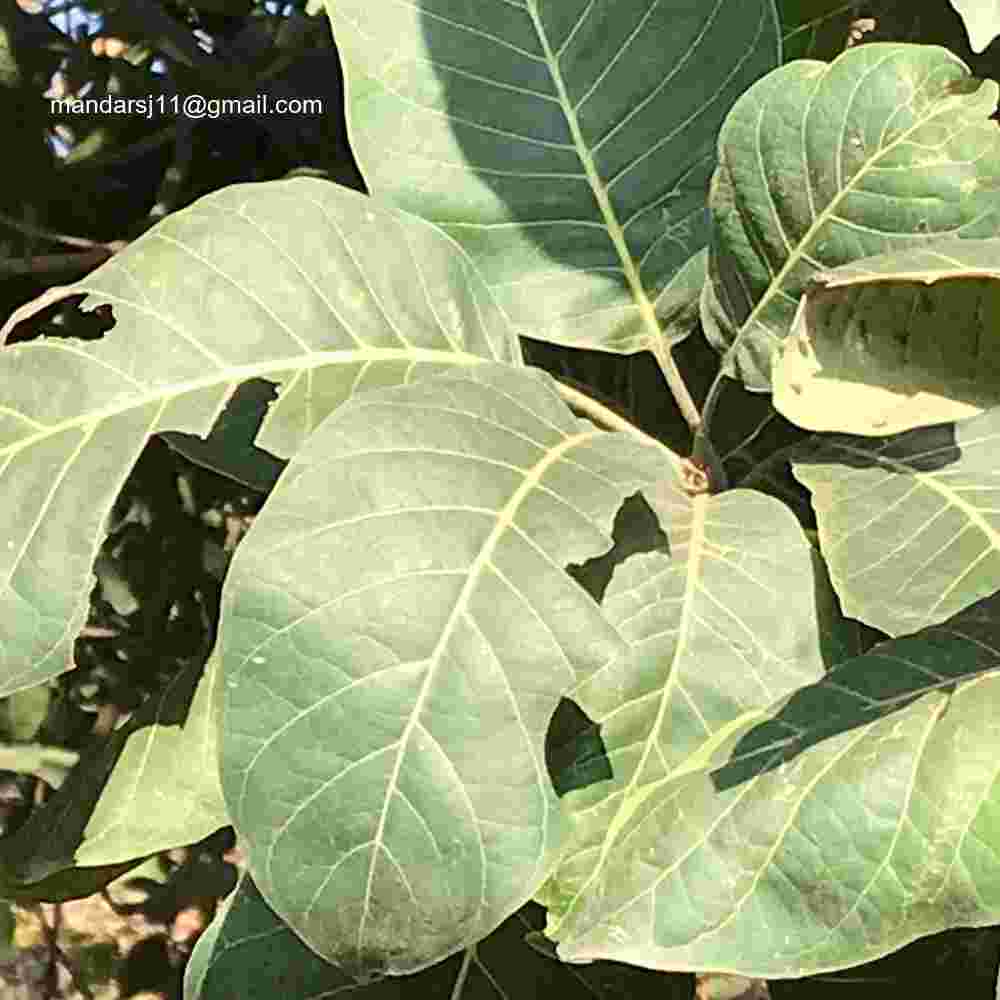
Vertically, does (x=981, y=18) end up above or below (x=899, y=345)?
above

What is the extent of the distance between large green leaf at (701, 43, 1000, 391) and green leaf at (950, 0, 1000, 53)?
4.1 inches

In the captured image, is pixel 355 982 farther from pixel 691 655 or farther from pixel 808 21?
pixel 808 21

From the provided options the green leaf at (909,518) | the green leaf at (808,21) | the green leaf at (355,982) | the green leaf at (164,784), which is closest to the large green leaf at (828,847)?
the green leaf at (909,518)

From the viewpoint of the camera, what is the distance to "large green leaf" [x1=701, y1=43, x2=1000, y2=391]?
0.82 metres

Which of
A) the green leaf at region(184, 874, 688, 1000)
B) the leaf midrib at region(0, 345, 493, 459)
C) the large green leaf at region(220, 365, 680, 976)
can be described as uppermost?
the leaf midrib at region(0, 345, 493, 459)

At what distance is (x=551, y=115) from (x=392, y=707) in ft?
1.29

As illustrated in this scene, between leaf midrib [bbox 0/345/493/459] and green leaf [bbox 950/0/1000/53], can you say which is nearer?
green leaf [bbox 950/0/1000/53]

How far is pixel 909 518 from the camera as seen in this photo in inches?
31.4

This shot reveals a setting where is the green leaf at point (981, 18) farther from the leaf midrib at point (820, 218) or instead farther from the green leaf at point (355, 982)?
the green leaf at point (355, 982)

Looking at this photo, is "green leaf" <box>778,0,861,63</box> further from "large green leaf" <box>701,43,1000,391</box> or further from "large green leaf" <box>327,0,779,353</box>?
"large green leaf" <box>701,43,1000,391</box>

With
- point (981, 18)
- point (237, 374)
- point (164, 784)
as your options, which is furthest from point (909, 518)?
point (164, 784)

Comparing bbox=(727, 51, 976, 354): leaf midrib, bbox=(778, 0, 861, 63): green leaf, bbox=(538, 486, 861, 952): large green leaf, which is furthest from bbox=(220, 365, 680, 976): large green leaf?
bbox=(778, 0, 861, 63): green leaf

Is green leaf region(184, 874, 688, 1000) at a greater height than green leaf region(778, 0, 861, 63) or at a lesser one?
lesser

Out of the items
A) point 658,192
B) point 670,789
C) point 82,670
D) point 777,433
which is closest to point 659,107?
point 658,192
